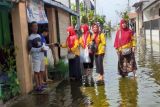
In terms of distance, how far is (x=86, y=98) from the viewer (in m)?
10.5

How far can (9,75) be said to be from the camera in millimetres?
10531

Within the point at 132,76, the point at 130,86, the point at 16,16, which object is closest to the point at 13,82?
the point at 16,16

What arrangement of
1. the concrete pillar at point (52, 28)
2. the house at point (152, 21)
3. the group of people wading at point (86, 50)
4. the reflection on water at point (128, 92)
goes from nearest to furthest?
the reflection on water at point (128, 92), the group of people wading at point (86, 50), the concrete pillar at point (52, 28), the house at point (152, 21)

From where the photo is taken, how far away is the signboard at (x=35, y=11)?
39.2ft

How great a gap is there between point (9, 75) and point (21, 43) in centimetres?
98

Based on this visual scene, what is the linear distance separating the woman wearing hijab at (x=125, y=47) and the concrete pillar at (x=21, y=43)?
3.42m

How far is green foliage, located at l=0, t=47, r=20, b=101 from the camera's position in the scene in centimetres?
1056

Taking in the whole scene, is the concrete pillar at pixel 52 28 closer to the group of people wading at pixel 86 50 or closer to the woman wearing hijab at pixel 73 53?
the woman wearing hijab at pixel 73 53

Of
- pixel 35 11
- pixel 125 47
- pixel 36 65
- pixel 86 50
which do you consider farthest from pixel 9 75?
pixel 125 47

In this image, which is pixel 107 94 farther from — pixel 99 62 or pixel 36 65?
pixel 99 62

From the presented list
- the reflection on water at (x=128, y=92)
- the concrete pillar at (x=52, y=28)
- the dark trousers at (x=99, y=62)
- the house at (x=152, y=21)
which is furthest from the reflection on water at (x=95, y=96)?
the house at (x=152, y=21)

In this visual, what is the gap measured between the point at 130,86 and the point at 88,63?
6.46 feet

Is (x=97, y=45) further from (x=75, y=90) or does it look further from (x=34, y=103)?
(x=34, y=103)

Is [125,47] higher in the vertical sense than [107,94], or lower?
higher
